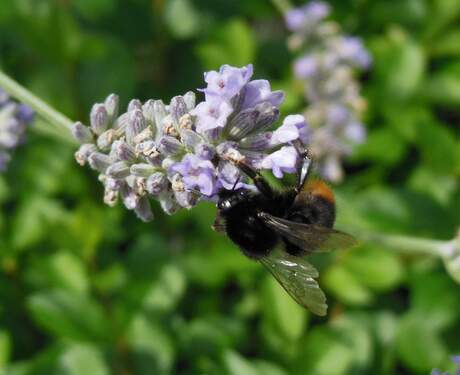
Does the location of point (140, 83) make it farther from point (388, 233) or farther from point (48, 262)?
point (388, 233)

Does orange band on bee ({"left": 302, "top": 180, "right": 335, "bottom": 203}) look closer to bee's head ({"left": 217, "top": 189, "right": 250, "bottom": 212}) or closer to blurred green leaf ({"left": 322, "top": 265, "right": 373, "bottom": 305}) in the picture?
bee's head ({"left": 217, "top": 189, "right": 250, "bottom": 212})

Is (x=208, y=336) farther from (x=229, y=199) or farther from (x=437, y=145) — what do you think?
(x=437, y=145)

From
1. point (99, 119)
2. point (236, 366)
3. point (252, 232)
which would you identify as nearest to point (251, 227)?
point (252, 232)

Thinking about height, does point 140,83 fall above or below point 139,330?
above

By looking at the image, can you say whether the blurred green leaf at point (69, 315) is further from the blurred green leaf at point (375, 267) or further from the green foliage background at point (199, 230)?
the blurred green leaf at point (375, 267)

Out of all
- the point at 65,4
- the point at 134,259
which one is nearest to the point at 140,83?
the point at 65,4

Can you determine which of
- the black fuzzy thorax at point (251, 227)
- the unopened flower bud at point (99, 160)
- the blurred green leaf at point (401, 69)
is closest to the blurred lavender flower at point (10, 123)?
the unopened flower bud at point (99, 160)
